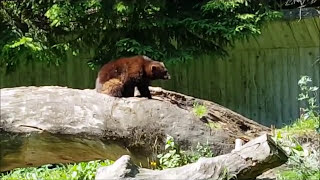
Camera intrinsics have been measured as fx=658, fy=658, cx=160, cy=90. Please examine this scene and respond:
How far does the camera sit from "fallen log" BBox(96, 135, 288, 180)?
518 cm

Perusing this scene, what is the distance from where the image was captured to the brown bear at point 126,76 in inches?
292

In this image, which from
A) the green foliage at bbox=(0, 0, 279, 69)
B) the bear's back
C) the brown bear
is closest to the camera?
the brown bear

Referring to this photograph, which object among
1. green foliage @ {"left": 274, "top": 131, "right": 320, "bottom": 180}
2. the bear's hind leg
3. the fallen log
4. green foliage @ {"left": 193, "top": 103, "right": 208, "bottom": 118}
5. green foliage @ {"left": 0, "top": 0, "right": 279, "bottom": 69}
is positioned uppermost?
green foliage @ {"left": 0, "top": 0, "right": 279, "bottom": 69}

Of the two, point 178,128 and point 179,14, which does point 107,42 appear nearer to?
point 179,14

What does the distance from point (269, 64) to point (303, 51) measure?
2.16 ft

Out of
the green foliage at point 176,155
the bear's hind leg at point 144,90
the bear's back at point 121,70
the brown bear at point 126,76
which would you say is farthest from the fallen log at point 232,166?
the bear's back at point 121,70

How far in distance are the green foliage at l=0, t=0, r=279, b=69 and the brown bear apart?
5.13 feet

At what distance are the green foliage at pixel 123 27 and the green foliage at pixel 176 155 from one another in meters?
3.46

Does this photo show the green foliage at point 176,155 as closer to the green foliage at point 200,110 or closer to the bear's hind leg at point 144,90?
the green foliage at point 200,110

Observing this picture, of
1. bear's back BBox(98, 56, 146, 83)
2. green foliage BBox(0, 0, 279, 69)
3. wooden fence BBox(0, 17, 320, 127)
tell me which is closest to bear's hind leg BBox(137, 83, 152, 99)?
bear's back BBox(98, 56, 146, 83)

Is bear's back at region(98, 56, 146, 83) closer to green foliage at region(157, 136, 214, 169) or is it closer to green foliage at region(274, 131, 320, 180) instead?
green foliage at region(157, 136, 214, 169)

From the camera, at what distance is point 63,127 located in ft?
20.1

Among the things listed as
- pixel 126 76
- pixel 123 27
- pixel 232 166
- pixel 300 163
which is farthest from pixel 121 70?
pixel 232 166

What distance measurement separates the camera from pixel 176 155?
20.6 ft
